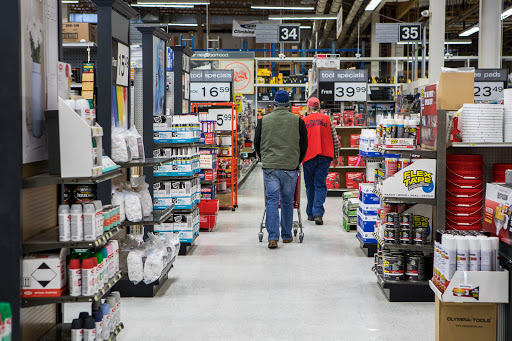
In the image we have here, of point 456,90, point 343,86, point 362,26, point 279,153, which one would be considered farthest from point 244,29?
point 456,90

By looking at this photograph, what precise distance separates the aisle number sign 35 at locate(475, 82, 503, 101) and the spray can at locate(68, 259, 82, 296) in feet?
38.5

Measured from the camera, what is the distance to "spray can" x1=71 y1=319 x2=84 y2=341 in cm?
326

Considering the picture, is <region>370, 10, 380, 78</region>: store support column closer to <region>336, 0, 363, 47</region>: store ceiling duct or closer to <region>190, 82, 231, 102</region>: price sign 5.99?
<region>336, 0, 363, 47</region>: store ceiling duct

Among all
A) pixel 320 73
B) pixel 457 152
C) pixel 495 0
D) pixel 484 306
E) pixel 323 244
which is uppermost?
pixel 495 0

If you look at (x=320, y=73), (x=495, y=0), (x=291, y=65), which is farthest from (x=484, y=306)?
(x=291, y=65)

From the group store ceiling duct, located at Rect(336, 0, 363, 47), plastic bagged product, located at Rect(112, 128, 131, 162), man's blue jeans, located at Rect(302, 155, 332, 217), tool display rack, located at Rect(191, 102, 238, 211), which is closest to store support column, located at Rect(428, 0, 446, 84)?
store ceiling duct, located at Rect(336, 0, 363, 47)

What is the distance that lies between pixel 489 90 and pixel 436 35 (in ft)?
5.62

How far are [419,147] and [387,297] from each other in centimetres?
135

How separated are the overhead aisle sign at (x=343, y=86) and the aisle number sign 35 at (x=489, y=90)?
2.85 meters

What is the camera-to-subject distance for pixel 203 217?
838 centimetres

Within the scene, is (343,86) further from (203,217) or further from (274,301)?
(274,301)

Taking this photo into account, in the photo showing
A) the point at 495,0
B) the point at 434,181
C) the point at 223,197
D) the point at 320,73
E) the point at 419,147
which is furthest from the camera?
the point at 495,0

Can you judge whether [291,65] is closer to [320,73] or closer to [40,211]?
[320,73]

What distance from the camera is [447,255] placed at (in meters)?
3.22
